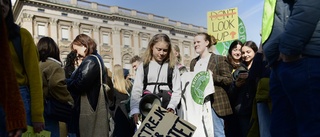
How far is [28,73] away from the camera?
2.90m

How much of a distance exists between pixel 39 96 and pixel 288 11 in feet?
6.39

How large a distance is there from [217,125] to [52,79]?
8.70 feet

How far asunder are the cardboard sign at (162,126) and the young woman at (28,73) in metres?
1.39

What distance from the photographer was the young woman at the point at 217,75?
5.53 m

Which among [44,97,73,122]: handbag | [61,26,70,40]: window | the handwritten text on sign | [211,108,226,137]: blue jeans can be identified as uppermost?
[61,26,70,40]: window

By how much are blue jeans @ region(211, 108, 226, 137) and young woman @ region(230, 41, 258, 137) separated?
9.7 inches

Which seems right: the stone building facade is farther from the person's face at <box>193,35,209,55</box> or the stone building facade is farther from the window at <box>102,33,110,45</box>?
the person's face at <box>193,35,209,55</box>

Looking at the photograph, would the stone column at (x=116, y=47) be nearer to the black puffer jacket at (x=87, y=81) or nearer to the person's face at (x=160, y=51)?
the black puffer jacket at (x=87, y=81)

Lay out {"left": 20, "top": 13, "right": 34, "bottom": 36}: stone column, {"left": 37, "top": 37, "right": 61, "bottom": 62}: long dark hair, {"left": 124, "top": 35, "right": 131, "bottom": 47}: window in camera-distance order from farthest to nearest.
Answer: {"left": 124, "top": 35, "right": 131, "bottom": 47}: window → {"left": 20, "top": 13, "right": 34, "bottom": 36}: stone column → {"left": 37, "top": 37, "right": 61, "bottom": 62}: long dark hair

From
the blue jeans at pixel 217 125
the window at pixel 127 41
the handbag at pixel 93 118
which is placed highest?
the window at pixel 127 41

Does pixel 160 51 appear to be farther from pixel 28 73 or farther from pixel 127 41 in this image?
pixel 127 41

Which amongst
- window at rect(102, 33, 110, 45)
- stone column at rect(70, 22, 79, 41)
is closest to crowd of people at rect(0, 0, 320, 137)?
stone column at rect(70, 22, 79, 41)

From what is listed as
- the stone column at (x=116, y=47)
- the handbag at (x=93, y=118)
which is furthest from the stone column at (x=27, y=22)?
the handbag at (x=93, y=118)

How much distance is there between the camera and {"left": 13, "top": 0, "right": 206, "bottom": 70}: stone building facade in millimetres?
47656
